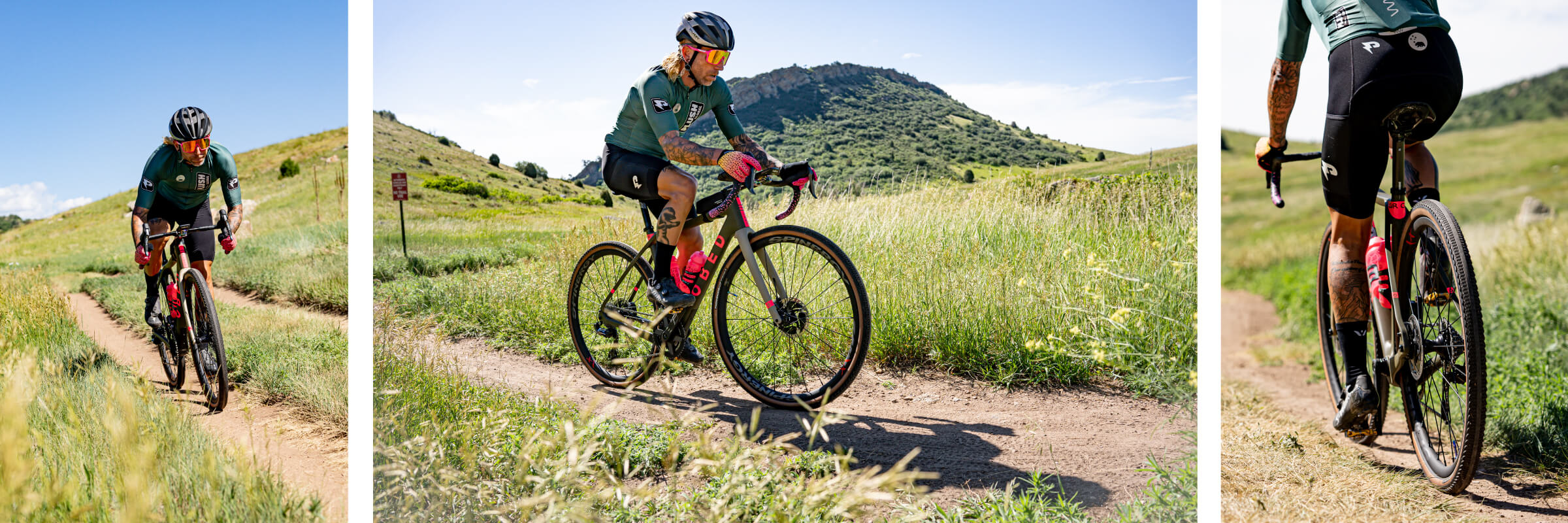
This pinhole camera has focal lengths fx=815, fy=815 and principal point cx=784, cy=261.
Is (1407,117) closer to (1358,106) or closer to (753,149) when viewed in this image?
(1358,106)

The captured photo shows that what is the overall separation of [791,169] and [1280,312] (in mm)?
6806

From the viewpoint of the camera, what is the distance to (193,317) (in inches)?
175

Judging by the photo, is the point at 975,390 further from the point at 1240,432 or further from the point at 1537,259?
the point at 1537,259

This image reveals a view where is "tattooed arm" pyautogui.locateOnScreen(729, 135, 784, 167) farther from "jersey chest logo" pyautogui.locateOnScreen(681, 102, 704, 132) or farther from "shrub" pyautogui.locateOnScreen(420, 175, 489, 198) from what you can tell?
"shrub" pyautogui.locateOnScreen(420, 175, 489, 198)

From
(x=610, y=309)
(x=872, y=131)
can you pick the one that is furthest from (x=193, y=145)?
(x=872, y=131)

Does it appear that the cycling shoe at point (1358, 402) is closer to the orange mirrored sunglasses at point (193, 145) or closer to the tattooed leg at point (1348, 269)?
the tattooed leg at point (1348, 269)

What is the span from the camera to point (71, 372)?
494cm

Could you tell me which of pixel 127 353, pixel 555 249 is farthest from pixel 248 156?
pixel 555 249

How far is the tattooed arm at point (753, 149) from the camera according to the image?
3.34 metres

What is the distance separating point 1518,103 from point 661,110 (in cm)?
2669

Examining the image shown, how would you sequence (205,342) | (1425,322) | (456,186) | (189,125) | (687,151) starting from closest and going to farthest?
(1425,322)
(687,151)
(189,125)
(205,342)
(456,186)

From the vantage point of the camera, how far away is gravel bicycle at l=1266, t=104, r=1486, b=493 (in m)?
2.59

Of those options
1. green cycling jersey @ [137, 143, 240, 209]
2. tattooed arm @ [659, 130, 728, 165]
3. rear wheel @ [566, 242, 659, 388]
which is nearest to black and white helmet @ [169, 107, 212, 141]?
green cycling jersey @ [137, 143, 240, 209]

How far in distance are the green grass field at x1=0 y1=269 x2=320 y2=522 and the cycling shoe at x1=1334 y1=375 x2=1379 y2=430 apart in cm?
383
